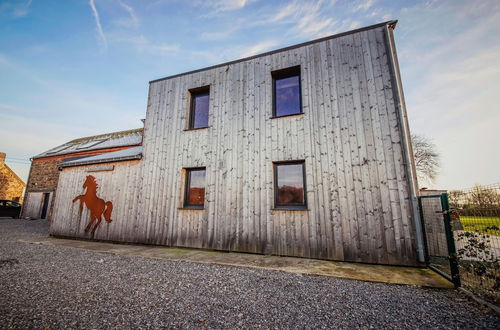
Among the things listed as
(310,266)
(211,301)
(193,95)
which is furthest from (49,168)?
(310,266)

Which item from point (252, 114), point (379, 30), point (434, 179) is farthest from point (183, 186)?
point (434, 179)

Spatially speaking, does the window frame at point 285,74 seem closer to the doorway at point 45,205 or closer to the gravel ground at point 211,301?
the gravel ground at point 211,301

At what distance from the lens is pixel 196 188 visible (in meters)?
6.84

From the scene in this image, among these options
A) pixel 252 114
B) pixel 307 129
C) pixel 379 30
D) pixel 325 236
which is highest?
pixel 379 30

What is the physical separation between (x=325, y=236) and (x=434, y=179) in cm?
2398

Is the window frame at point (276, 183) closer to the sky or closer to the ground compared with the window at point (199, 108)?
closer to the ground

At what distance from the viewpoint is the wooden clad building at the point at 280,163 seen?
498cm

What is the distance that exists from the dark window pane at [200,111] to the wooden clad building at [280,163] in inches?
1.6

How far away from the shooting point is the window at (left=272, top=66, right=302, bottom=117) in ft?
20.7

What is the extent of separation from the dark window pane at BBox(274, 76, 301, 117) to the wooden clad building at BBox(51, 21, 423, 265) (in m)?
0.04

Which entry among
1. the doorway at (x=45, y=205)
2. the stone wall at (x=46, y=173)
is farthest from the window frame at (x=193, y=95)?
the doorway at (x=45, y=205)

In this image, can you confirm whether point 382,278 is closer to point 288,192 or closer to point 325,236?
point 325,236

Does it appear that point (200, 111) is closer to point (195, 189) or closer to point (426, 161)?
point (195, 189)

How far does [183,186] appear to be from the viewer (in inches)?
270
